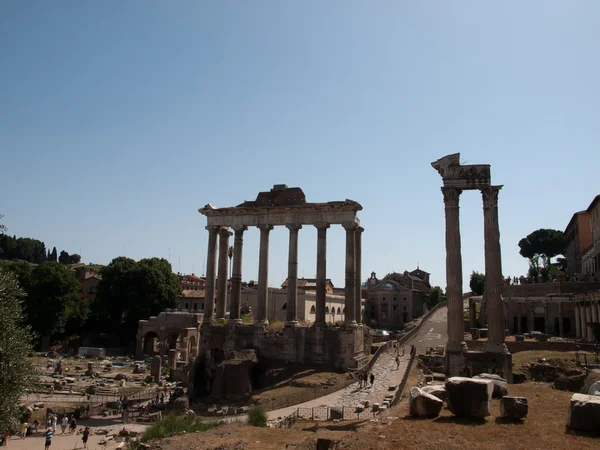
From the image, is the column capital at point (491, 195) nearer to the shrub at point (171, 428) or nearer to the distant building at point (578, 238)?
the shrub at point (171, 428)

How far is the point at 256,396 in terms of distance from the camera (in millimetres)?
24125

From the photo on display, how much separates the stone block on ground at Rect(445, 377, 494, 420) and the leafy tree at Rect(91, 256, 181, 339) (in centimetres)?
4801

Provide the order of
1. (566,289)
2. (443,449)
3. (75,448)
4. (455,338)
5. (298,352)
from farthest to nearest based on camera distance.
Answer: (566,289) < (298,352) < (455,338) < (75,448) < (443,449)

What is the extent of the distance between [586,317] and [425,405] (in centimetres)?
2801

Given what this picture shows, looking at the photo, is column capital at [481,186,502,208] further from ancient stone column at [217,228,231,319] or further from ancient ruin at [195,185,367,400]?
ancient stone column at [217,228,231,319]

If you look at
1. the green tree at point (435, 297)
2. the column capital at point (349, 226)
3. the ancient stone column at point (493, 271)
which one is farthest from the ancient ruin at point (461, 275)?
the green tree at point (435, 297)

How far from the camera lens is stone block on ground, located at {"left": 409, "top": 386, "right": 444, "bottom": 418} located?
13.0 metres

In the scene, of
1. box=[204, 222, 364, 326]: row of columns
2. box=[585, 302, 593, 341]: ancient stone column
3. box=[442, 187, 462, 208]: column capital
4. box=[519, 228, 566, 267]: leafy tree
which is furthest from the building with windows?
box=[442, 187, 462, 208]: column capital

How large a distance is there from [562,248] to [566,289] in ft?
116

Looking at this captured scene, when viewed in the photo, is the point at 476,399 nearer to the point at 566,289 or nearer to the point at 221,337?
the point at 221,337

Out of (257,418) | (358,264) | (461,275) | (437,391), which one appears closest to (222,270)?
(358,264)

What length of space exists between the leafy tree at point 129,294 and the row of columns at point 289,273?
2687 cm

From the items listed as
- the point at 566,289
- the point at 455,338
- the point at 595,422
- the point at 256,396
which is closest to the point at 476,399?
the point at 595,422

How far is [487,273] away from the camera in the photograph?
2128 centimetres
